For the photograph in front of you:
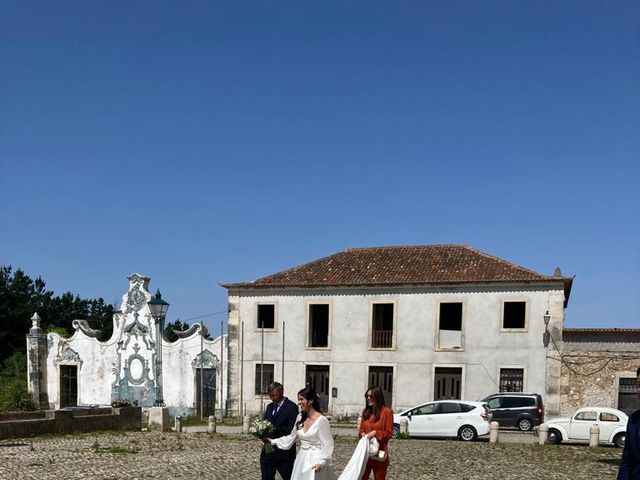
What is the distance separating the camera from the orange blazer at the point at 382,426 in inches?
→ 342

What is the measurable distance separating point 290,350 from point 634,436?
26411 mm

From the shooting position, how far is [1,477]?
38.8ft

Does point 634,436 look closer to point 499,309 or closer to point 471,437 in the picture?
point 471,437

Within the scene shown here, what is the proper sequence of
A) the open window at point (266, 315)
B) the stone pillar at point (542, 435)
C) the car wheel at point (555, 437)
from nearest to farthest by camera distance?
the stone pillar at point (542, 435)
the car wheel at point (555, 437)
the open window at point (266, 315)

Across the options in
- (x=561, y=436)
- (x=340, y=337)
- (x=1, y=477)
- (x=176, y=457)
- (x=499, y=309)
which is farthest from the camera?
(x=340, y=337)

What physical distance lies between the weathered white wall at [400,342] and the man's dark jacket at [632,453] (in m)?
23.0

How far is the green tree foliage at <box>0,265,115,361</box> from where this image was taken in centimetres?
4734

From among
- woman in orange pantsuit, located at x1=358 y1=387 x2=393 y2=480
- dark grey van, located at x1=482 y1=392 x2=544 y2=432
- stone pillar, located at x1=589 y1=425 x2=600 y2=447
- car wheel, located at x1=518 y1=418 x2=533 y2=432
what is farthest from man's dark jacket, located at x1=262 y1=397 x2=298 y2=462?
Result: car wheel, located at x1=518 y1=418 x2=533 y2=432

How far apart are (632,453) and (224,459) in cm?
1076

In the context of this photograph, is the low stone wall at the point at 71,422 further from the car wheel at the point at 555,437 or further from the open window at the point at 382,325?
the car wheel at the point at 555,437

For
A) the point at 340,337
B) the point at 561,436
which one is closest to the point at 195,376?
the point at 340,337

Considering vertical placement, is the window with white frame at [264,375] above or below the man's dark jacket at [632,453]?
below

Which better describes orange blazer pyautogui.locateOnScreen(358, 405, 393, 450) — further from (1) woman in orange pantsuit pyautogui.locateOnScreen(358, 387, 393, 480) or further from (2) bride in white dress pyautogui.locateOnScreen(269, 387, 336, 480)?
(2) bride in white dress pyautogui.locateOnScreen(269, 387, 336, 480)

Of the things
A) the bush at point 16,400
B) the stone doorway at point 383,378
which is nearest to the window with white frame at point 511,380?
the stone doorway at point 383,378
